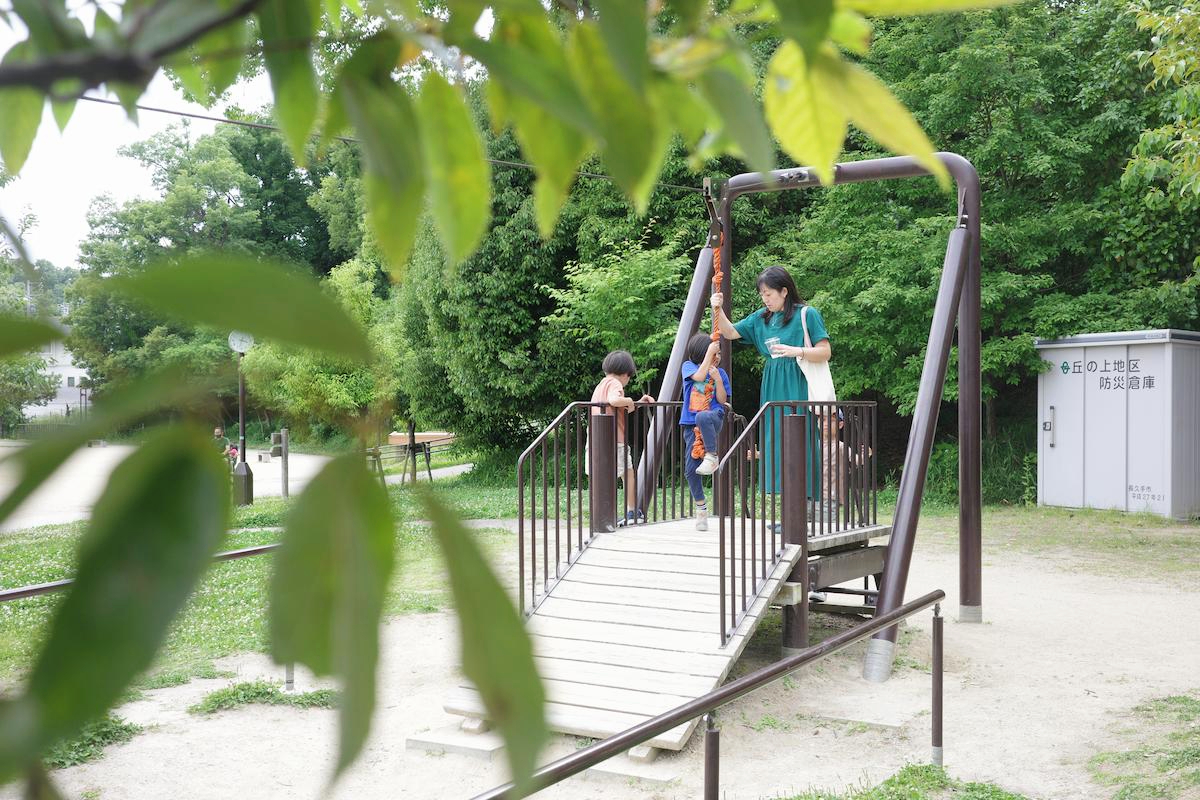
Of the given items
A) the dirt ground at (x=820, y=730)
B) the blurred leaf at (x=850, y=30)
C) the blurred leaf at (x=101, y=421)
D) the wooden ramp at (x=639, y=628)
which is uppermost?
the blurred leaf at (x=850, y=30)

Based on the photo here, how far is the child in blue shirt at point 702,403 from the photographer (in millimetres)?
7262

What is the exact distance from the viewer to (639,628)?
5797 mm

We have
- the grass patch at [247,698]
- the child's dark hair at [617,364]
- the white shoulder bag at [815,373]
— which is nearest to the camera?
the grass patch at [247,698]

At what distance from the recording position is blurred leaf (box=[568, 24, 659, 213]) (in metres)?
0.31

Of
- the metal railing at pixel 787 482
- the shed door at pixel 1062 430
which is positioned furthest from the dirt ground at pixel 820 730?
the shed door at pixel 1062 430

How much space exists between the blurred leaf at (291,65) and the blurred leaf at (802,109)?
0.54ft

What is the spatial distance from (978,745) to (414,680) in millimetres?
3136

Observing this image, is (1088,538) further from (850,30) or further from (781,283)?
(850,30)

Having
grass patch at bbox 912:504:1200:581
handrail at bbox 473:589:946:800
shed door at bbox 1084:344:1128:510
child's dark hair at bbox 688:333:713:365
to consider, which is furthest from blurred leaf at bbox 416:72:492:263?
shed door at bbox 1084:344:1128:510

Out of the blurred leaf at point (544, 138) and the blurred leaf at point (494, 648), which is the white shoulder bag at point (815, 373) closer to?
the blurred leaf at point (544, 138)

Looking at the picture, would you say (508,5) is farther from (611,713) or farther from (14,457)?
(611,713)

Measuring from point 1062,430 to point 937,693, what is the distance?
11.6m

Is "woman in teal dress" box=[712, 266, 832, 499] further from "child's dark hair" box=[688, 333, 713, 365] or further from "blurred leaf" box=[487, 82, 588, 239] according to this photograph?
"blurred leaf" box=[487, 82, 588, 239]

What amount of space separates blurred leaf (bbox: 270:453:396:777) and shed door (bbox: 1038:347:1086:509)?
1611 cm
